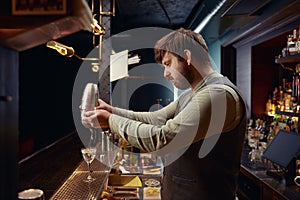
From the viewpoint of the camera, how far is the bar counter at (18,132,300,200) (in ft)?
5.01

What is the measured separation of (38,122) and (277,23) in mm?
3487

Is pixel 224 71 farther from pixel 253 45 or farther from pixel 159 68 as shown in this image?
A: pixel 159 68

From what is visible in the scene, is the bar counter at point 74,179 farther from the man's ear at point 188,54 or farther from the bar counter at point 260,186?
the man's ear at point 188,54

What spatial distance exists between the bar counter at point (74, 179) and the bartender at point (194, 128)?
356mm

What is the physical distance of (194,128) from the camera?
139 cm

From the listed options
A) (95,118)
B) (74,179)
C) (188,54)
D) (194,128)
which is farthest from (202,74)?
(74,179)

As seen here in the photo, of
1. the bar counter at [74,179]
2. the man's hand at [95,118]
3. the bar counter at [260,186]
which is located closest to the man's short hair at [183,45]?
the man's hand at [95,118]

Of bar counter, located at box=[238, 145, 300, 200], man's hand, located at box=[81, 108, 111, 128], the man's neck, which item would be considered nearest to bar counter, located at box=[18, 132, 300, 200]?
bar counter, located at box=[238, 145, 300, 200]

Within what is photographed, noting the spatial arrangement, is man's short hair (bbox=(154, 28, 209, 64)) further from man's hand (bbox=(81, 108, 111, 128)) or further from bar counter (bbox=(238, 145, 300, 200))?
bar counter (bbox=(238, 145, 300, 200))

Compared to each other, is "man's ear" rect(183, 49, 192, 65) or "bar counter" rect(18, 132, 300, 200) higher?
"man's ear" rect(183, 49, 192, 65)

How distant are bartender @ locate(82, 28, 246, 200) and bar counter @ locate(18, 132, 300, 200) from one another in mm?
356

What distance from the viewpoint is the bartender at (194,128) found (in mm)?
1382

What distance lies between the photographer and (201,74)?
5.57ft

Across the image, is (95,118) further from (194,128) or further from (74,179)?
(74,179)
